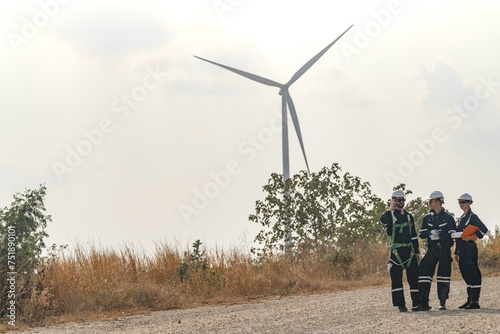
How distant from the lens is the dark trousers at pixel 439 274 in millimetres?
11180

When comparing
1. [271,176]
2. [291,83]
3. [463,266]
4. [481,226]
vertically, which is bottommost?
[463,266]

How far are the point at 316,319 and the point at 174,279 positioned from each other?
5.99 m

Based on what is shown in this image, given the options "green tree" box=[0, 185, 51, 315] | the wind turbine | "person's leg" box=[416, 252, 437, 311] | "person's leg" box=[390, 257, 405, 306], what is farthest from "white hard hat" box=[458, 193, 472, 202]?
the wind turbine

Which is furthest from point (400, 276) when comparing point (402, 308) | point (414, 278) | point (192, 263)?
point (192, 263)

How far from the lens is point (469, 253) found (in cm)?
1144

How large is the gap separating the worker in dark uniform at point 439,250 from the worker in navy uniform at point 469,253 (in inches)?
9.9

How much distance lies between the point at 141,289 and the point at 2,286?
3.08 metres

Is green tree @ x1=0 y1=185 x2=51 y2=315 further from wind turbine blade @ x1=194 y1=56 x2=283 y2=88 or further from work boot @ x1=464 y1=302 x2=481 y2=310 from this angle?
wind turbine blade @ x1=194 y1=56 x2=283 y2=88

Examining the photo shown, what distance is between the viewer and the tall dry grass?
12922 mm

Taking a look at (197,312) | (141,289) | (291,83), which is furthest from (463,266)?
(291,83)

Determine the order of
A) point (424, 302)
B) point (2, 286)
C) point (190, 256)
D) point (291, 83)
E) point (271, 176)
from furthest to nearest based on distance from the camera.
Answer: point (291, 83) → point (271, 176) → point (190, 256) → point (2, 286) → point (424, 302)

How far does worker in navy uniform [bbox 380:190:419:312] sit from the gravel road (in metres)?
0.42

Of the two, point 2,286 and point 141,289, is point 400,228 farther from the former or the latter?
point 2,286

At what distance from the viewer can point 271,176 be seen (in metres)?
22.8
